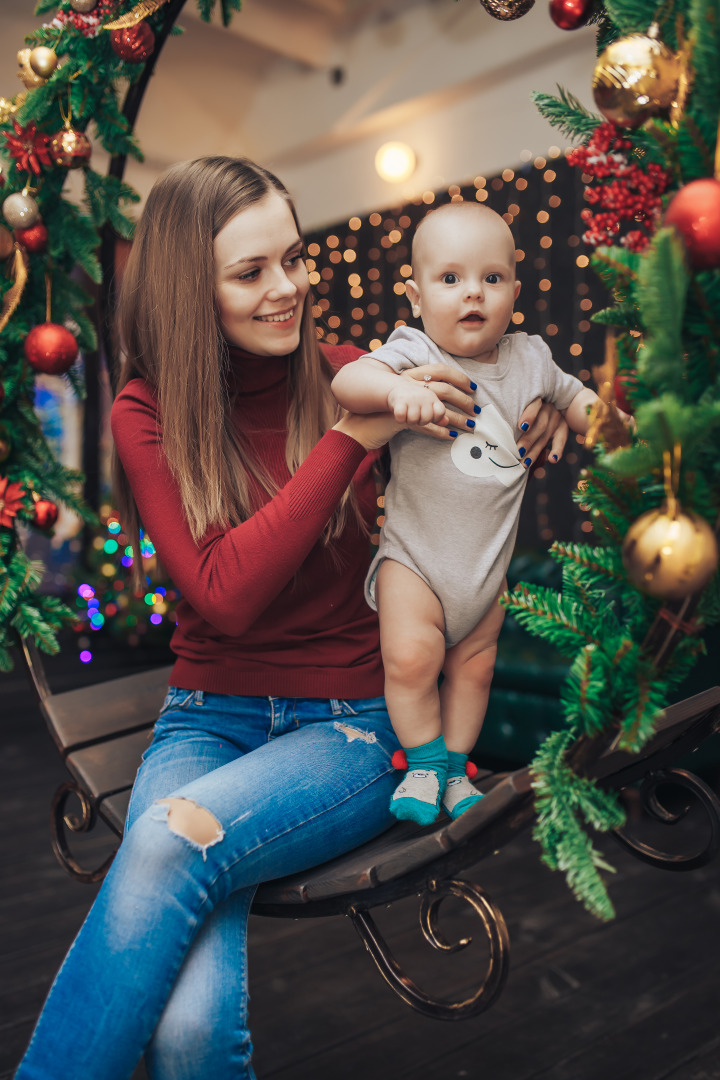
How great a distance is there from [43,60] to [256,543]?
895 mm

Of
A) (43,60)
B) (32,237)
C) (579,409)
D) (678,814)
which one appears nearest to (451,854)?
(678,814)

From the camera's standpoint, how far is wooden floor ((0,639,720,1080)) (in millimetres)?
1635

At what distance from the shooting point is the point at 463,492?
1165 millimetres

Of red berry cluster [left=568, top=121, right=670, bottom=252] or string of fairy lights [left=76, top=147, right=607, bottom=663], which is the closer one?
red berry cluster [left=568, top=121, right=670, bottom=252]

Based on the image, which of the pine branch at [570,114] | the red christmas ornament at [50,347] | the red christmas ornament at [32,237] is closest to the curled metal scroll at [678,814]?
the pine branch at [570,114]

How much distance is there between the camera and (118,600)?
5.00 metres

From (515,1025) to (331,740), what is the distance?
3.16 feet

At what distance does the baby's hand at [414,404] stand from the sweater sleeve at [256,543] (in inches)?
4.4

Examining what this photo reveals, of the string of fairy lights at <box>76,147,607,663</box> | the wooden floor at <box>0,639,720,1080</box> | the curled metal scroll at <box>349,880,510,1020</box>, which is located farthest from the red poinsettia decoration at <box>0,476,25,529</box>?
the string of fairy lights at <box>76,147,607,663</box>

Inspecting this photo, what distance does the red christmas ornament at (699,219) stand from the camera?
0.65 meters

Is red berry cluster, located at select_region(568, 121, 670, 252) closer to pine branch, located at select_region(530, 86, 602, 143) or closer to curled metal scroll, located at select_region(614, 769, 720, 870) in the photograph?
pine branch, located at select_region(530, 86, 602, 143)

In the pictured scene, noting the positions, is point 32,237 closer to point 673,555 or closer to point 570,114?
point 570,114

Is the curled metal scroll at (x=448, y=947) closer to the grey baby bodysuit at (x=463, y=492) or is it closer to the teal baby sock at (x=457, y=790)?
the teal baby sock at (x=457, y=790)

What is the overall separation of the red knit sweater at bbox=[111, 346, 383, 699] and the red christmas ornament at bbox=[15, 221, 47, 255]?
36cm
